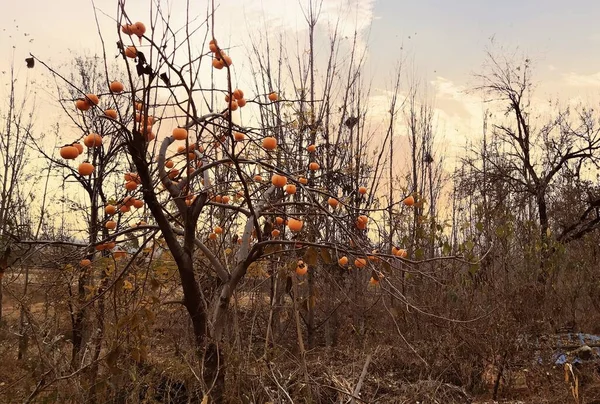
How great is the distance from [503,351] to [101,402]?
4.20 metres

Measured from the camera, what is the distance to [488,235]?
6555mm

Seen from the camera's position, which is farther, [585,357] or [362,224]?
[585,357]

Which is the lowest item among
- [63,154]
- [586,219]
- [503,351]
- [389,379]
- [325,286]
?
[389,379]

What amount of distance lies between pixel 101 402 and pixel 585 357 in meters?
5.57

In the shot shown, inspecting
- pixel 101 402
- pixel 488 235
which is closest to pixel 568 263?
pixel 488 235

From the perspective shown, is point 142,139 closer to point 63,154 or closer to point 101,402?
point 63,154

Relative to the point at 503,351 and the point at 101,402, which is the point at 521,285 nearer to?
the point at 503,351

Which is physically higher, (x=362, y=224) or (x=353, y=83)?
(x=353, y=83)

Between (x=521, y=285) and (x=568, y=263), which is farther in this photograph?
(x=568, y=263)

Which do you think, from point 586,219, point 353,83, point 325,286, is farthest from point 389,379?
point 586,219

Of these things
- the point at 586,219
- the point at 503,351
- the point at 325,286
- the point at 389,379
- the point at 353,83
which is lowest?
the point at 389,379

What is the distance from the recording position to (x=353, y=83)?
764 cm

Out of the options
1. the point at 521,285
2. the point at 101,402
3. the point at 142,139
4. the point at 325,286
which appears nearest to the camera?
the point at 142,139

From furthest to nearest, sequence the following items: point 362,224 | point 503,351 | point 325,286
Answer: point 325,286, point 503,351, point 362,224
